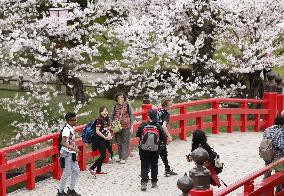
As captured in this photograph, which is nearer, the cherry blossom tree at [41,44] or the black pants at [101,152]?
the black pants at [101,152]

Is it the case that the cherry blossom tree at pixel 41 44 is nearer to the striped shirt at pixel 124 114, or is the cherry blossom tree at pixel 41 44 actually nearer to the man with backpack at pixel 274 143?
the striped shirt at pixel 124 114

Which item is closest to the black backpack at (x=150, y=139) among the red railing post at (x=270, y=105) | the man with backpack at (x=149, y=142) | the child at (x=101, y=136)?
the man with backpack at (x=149, y=142)

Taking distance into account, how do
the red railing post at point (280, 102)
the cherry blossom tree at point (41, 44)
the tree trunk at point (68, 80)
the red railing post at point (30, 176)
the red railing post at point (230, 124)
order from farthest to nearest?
the tree trunk at point (68, 80)
the red railing post at point (280, 102)
the cherry blossom tree at point (41, 44)
the red railing post at point (230, 124)
the red railing post at point (30, 176)

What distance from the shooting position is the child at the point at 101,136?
12.5 m

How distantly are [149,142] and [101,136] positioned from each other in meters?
1.65

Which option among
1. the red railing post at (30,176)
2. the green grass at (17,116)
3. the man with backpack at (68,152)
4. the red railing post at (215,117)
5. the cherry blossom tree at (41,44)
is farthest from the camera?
the green grass at (17,116)

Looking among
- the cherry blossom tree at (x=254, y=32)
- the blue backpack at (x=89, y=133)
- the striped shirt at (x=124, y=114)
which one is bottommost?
the blue backpack at (x=89, y=133)

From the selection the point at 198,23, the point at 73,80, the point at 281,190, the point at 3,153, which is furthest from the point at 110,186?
the point at 198,23

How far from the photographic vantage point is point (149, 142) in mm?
11188

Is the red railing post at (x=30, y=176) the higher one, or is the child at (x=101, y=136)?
the child at (x=101, y=136)

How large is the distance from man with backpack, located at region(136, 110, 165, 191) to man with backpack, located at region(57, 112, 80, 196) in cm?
119

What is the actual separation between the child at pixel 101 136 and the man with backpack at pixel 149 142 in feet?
4.31

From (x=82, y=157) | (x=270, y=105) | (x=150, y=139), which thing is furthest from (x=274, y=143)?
(x=270, y=105)

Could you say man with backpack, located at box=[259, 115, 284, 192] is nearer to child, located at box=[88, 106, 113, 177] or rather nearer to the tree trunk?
child, located at box=[88, 106, 113, 177]
